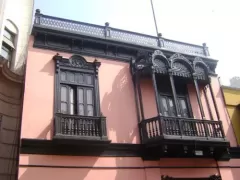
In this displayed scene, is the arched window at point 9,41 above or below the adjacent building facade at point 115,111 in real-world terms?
above

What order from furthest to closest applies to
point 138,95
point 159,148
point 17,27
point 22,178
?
point 17,27, point 138,95, point 159,148, point 22,178

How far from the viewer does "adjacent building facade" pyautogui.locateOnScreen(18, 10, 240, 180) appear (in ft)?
30.9

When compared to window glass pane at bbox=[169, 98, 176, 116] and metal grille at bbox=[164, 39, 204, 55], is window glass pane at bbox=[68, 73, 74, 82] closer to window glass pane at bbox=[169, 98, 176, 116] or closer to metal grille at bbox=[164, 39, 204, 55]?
window glass pane at bbox=[169, 98, 176, 116]

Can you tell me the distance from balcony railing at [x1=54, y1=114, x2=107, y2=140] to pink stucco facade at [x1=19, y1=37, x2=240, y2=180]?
0.38m

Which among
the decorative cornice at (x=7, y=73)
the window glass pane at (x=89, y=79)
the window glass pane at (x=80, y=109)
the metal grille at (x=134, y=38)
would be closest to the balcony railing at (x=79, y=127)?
the window glass pane at (x=80, y=109)

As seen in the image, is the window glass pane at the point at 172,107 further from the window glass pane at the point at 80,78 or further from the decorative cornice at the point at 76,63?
the window glass pane at the point at 80,78

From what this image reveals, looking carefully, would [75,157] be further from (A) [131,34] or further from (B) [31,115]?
(A) [131,34]

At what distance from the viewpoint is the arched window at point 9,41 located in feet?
40.6

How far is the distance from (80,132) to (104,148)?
101 cm

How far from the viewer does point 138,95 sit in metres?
11.6

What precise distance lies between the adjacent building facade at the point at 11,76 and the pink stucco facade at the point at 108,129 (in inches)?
77.3

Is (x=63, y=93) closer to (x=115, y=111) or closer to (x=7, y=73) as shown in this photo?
(x=115, y=111)

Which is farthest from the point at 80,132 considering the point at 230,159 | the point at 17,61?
the point at 230,159

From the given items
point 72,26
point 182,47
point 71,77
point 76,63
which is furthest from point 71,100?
point 182,47
